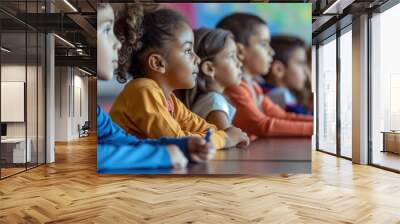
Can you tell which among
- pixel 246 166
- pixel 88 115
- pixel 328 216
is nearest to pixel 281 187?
pixel 246 166

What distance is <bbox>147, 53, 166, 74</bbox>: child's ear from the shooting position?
592 centimetres

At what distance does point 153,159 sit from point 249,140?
1.47 m

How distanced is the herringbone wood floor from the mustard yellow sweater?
768 mm

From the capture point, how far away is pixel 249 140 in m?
6.02

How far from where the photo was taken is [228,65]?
599 cm

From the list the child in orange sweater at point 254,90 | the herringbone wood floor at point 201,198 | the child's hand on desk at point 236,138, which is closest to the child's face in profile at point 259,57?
the child in orange sweater at point 254,90

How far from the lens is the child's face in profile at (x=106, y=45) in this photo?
594cm

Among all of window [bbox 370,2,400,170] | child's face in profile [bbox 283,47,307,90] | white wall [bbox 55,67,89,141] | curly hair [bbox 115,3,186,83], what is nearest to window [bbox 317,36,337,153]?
window [bbox 370,2,400,170]

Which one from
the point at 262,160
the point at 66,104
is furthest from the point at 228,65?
the point at 66,104

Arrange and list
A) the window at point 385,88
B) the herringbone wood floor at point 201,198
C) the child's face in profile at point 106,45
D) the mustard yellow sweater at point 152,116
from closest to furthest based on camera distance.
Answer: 1. the herringbone wood floor at point 201,198
2. the mustard yellow sweater at point 152,116
3. the child's face in profile at point 106,45
4. the window at point 385,88

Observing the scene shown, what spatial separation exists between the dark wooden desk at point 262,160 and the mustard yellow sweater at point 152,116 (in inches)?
10.8

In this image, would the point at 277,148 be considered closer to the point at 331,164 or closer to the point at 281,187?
the point at 281,187

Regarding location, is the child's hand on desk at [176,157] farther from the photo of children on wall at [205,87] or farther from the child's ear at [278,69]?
the child's ear at [278,69]

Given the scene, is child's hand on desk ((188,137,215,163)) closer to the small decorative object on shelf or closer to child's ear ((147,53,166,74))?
child's ear ((147,53,166,74))
